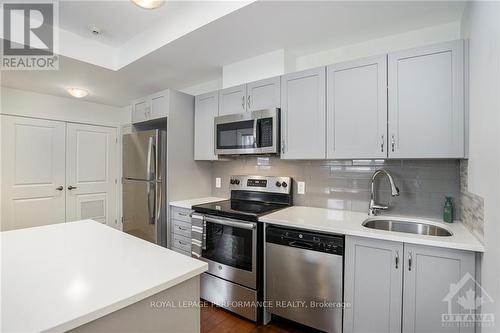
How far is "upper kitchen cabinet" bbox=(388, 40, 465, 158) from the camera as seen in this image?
5.17 feet

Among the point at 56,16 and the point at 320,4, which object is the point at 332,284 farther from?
the point at 56,16

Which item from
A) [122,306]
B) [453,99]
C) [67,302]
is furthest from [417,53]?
[67,302]

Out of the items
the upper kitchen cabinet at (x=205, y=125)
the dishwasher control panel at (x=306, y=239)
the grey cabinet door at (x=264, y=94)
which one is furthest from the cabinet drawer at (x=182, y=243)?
the grey cabinet door at (x=264, y=94)

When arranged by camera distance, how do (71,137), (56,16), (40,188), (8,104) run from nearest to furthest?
(56,16) → (8,104) → (40,188) → (71,137)

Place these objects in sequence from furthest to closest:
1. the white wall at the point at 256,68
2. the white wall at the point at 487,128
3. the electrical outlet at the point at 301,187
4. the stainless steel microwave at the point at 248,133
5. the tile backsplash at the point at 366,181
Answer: the electrical outlet at the point at 301,187, the white wall at the point at 256,68, the stainless steel microwave at the point at 248,133, the tile backsplash at the point at 366,181, the white wall at the point at 487,128

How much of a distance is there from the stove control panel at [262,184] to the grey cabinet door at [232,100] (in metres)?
0.78

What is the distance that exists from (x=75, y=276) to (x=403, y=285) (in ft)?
5.69

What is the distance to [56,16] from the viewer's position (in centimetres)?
218

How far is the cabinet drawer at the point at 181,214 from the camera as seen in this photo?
2598mm

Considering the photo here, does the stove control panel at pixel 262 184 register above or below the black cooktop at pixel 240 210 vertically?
above

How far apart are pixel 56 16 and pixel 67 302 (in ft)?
8.36

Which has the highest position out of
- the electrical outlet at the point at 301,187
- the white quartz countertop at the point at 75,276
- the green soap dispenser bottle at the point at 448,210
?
the electrical outlet at the point at 301,187

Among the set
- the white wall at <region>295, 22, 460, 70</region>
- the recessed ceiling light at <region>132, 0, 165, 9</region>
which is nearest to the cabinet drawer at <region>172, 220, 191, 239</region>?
the recessed ceiling light at <region>132, 0, 165, 9</region>

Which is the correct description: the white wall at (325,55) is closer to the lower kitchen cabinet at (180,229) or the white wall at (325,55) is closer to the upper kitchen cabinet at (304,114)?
the upper kitchen cabinet at (304,114)
